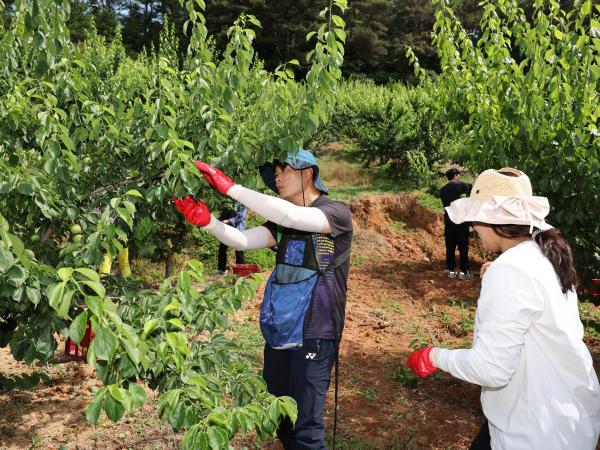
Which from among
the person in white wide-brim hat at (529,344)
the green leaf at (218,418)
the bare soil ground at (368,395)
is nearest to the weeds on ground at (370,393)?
the bare soil ground at (368,395)

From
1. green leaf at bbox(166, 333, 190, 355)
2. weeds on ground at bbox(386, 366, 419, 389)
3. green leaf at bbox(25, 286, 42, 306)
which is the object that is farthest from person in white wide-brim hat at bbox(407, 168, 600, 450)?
weeds on ground at bbox(386, 366, 419, 389)

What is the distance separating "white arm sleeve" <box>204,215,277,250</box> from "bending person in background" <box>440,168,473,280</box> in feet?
20.3

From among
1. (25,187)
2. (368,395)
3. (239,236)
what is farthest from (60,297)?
(368,395)

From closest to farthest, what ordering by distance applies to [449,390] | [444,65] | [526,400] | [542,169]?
[526,400] < [542,169] < [444,65] < [449,390]

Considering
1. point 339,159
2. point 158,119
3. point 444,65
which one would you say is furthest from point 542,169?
point 339,159

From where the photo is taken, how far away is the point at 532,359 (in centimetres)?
200

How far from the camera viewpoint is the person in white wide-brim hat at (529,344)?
1.92 meters

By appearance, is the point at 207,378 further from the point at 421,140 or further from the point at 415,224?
the point at 421,140

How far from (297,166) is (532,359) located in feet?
4.89

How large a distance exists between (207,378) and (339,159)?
16127mm

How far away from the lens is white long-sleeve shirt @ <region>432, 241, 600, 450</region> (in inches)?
75.1

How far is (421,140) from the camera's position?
1530 centimetres

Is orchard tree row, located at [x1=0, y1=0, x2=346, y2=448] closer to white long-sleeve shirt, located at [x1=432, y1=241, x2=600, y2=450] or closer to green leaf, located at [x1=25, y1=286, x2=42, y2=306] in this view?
green leaf, located at [x1=25, y1=286, x2=42, y2=306]

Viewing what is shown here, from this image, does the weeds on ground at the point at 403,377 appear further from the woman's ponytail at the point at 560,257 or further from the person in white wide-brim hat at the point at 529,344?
the woman's ponytail at the point at 560,257
